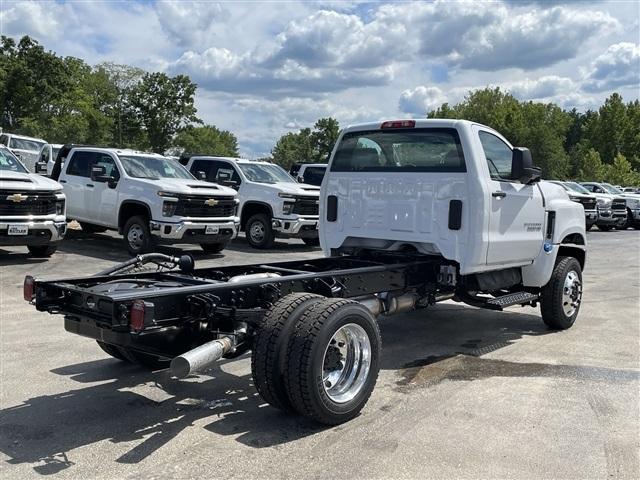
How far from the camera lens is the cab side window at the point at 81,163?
14078 mm

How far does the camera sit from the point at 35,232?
36.6 ft

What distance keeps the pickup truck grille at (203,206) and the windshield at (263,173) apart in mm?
2580

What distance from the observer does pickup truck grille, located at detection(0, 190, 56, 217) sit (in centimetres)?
1091

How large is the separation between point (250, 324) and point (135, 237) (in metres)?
8.72

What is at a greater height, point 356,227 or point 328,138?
point 328,138

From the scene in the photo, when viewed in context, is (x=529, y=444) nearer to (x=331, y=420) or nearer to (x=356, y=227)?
(x=331, y=420)

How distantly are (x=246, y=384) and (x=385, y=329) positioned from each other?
2.54m

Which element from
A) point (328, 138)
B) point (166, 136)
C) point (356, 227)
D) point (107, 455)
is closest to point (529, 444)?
point (107, 455)

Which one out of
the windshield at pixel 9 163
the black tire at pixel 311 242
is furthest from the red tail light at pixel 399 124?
the black tire at pixel 311 242

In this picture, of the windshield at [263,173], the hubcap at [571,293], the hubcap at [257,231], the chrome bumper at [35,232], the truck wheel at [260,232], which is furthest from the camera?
the windshield at [263,173]

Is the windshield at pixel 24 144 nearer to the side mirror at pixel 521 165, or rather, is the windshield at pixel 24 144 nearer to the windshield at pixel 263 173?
the windshield at pixel 263 173

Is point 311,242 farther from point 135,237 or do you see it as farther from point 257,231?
point 135,237

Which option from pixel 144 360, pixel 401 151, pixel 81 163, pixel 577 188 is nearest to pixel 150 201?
pixel 81 163

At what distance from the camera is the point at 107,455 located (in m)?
4.01
